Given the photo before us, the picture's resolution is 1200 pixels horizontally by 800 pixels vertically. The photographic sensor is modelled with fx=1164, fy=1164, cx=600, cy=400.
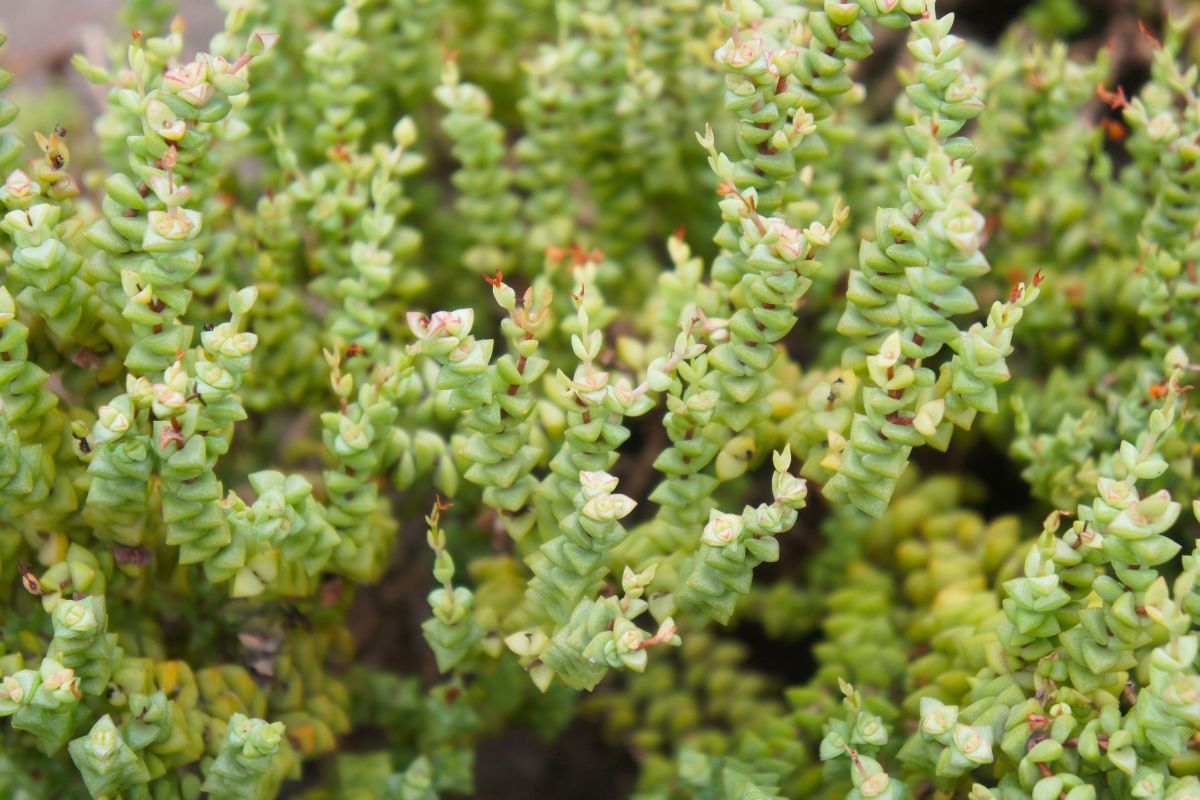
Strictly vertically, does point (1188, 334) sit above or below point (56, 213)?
below

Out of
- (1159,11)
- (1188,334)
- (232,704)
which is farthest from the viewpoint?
(1159,11)

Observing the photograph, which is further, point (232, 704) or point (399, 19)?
point (399, 19)

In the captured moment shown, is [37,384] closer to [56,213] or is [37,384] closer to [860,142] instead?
[56,213]

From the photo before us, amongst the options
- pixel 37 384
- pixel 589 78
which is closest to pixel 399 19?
pixel 589 78

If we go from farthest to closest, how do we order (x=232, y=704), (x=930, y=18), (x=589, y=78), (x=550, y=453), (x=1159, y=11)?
(x=1159, y=11), (x=589, y=78), (x=550, y=453), (x=232, y=704), (x=930, y=18)

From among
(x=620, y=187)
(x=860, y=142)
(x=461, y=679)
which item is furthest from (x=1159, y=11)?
(x=461, y=679)

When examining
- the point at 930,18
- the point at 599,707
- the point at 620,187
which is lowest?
the point at 599,707

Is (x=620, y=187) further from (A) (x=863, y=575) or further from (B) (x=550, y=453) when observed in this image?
(A) (x=863, y=575)
